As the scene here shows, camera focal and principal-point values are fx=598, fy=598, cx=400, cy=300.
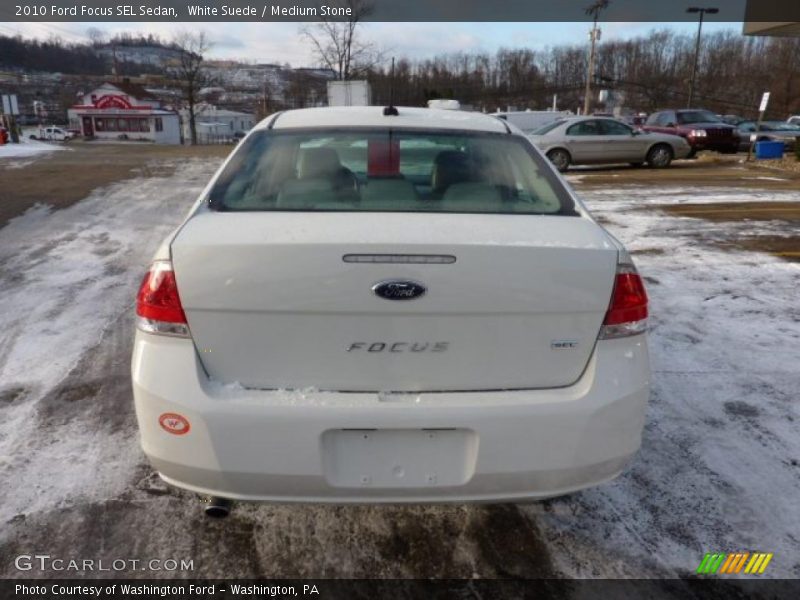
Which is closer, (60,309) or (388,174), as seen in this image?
(388,174)

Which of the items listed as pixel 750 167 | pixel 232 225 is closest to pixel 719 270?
pixel 232 225

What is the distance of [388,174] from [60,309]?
3.50 m

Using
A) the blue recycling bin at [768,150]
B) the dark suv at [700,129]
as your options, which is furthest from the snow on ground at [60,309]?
the blue recycling bin at [768,150]

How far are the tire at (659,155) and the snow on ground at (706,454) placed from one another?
12.5 metres

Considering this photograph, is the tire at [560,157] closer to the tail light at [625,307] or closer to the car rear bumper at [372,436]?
the tail light at [625,307]

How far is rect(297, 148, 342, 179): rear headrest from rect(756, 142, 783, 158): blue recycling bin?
65.7 feet

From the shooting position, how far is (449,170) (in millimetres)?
2842

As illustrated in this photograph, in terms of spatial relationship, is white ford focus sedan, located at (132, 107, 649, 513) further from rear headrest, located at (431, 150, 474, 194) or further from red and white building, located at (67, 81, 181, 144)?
red and white building, located at (67, 81, 181, 144)

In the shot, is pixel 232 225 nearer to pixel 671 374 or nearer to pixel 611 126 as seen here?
pixel 671 374

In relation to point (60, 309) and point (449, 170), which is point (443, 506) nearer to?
point (449, 170)

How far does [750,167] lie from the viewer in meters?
17.5

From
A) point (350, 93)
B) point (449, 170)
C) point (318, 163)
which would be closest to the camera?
point (318, 163)

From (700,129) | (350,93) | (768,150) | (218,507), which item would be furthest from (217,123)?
(218,507)

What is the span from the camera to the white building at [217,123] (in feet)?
274
